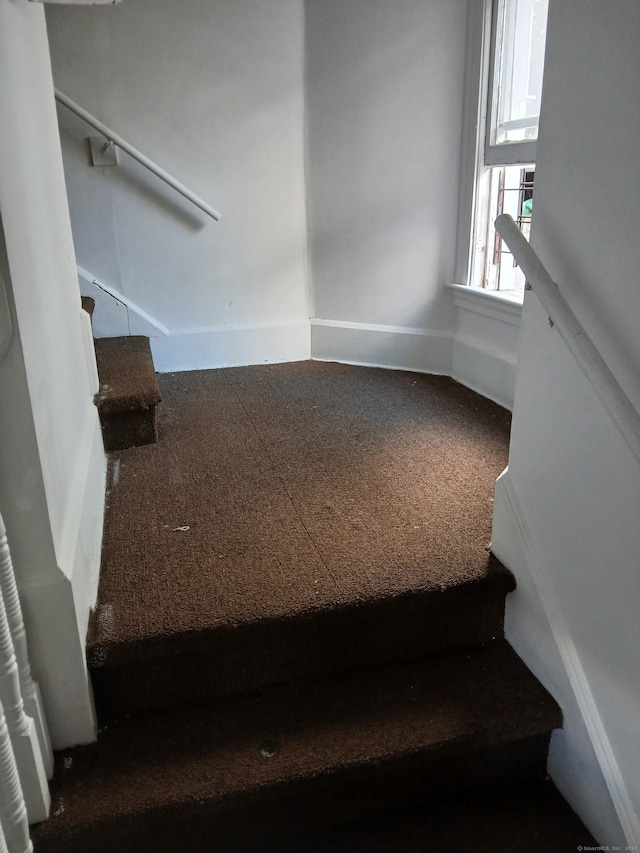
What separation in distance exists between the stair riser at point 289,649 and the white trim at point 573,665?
12 cm

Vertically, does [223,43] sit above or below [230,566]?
above

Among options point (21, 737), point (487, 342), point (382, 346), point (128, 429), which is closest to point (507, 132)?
point (487, 342)

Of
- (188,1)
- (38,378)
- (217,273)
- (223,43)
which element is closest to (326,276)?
(217,273)

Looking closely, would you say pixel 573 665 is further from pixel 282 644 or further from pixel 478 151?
pixel 478 151

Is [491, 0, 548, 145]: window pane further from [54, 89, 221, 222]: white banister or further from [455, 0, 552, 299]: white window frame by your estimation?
[54, 89, 221, 222]: white banister

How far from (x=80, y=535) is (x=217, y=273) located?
1859mm

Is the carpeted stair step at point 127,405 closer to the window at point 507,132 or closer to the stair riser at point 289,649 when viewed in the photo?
the stair riser at point 289,649

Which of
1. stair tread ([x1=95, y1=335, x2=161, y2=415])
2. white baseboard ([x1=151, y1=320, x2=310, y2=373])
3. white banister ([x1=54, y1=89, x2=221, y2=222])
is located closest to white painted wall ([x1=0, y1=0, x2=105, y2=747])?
stair tread ([x1=95, y1=335, x2=161, y2=415])

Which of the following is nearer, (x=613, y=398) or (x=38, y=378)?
(x=613, y=398)

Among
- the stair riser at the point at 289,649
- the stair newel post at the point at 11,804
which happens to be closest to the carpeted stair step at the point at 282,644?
the stair riser at the point at 289,649

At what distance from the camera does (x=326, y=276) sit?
296 centimetres

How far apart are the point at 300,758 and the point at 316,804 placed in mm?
113

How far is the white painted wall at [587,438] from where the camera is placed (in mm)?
1034

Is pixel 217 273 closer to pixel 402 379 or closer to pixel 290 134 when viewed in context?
pixel 290 134
